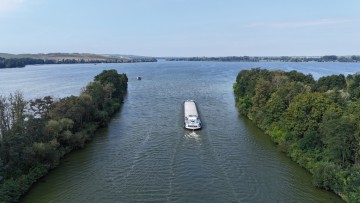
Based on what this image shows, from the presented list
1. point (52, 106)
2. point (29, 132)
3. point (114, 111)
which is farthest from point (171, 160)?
point (114, 111)

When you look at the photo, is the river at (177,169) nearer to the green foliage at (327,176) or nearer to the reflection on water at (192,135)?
the reflection on water at (192,135)

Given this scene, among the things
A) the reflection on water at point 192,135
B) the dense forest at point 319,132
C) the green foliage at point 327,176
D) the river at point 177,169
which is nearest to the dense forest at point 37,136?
the river at point 177,169

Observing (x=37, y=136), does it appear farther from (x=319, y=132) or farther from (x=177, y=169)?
(x=319, y=132)

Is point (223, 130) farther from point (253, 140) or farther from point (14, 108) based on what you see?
point (14, 108)

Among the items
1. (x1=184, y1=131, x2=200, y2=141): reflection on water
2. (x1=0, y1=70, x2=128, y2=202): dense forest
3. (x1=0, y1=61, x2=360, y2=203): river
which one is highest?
(x1=0, y1=70, x2=128, y2=202): dense forest

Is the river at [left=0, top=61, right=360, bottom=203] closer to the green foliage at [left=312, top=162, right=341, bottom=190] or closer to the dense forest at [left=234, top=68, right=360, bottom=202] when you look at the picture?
the green foliage at [left=312, top=162, right=341, bottom=190]

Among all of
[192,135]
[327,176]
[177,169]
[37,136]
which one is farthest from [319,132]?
[37,136]

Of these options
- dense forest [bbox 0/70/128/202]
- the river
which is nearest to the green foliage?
the river

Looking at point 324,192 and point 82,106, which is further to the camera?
point 82,106

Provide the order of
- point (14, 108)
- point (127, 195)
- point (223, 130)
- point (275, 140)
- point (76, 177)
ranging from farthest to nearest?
point (223, 130), point (275, 140), point (14, 108), point (76, 177), point (127, 195)
